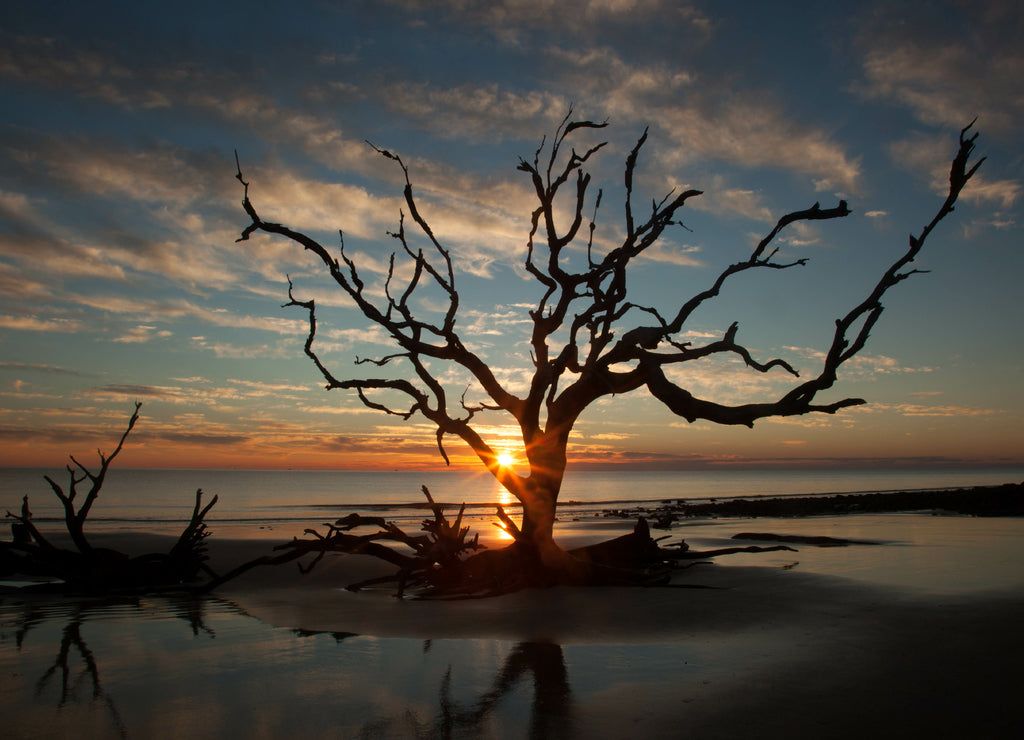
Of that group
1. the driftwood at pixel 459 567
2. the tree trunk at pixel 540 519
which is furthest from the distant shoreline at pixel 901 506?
the tree trunk at pixel 540 519

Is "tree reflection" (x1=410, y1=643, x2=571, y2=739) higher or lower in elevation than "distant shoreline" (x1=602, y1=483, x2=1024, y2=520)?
lower

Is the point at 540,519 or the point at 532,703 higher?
the point at 540,519

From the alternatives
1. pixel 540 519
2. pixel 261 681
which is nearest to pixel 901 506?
pixel 540 519

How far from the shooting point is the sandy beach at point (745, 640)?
3902 millimetres

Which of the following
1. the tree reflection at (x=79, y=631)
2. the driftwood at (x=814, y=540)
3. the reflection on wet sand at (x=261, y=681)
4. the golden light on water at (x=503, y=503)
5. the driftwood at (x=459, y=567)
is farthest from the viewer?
the golden light on water at (x=503, y=503)

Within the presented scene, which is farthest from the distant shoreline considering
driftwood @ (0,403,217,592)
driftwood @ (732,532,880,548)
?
driftwood @ (0,403,217,592)

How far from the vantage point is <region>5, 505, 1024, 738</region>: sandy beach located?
3.90 meters

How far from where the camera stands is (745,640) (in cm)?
584

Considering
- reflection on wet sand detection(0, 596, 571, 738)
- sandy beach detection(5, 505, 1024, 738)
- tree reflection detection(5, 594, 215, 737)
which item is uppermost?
tree reflection detection(5, 594, 215, 737)

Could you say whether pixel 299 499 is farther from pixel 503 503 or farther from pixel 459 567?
pixel 459 567

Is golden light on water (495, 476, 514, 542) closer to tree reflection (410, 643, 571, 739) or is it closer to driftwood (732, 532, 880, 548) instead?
tree reflection (410, 643, 571, 739)

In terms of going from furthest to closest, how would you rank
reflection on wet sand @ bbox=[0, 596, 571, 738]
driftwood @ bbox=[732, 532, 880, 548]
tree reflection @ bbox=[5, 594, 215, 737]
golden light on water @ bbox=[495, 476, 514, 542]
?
1. golden light on water @ bbox=[495, 476, 514, 542]
2. driftwood @ bbox=[732, 532, 880, 548]
3. tree reflection @ bbox=[5, 594, 215, 737]
4. reflection on wet sand @ bbox=[0, 596, 571, 738]

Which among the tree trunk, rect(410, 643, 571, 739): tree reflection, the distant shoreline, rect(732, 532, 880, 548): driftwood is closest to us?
rect(410, 643, 571, 739): tree reflection

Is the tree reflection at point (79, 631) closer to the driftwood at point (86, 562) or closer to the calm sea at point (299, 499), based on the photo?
the driftwood at point (86, 562)
